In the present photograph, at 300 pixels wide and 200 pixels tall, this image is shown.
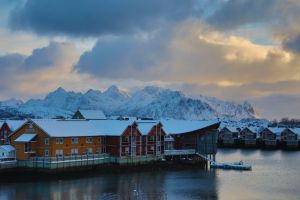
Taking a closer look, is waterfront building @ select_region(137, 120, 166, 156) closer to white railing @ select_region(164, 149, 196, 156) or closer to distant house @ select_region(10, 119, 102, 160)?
white railing @ select_region(164, 149, 196, 156)

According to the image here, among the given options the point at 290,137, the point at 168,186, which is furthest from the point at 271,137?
the point at 168,186

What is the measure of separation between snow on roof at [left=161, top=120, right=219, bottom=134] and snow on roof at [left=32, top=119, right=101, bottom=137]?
44.7 feet

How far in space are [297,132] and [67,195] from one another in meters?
87.6

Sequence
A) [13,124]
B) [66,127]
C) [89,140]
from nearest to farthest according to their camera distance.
Result: [66,127] → [89,140] → [13,124]

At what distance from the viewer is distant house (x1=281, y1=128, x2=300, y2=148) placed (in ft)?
386

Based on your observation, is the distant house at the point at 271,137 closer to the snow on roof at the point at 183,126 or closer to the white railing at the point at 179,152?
the snow on roof at the point at 183,126

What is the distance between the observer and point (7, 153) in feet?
181

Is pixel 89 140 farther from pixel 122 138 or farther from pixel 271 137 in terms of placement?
pixel 271 137

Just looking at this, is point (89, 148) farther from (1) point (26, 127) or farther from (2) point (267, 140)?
(2) point (267, 140)

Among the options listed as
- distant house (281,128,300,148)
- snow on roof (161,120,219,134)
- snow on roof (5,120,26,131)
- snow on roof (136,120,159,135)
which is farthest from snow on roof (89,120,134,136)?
distant house (281,128,300,148)

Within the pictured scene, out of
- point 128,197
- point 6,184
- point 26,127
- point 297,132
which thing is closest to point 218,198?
point 128,197

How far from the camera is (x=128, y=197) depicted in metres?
42.0

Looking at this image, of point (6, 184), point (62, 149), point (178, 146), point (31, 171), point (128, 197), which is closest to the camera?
point (128, 197)

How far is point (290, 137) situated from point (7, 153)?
8040 cm
